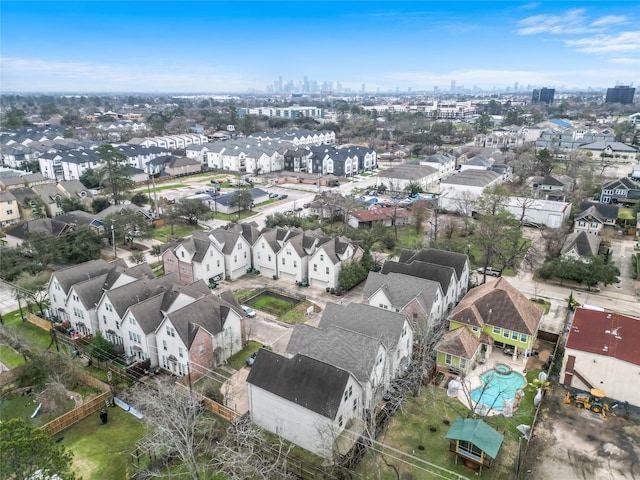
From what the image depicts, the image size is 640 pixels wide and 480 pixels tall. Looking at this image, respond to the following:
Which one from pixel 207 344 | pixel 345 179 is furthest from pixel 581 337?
pixel 345 179

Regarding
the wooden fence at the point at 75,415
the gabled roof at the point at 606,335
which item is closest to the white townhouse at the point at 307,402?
the wooden fence at the point at 75,415

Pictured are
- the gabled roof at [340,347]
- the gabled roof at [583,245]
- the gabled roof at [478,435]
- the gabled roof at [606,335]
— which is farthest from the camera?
the gabled roof at [583,245]

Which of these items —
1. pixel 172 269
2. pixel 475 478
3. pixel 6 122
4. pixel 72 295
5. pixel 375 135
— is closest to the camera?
pixel 475 478

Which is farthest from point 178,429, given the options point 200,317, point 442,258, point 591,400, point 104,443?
point 442,258

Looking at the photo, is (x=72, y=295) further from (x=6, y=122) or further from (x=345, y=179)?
(x=6, y=122)

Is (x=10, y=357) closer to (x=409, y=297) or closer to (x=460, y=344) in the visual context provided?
(x=409, y=297)

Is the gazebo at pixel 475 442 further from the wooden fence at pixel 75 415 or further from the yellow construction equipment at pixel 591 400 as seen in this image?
the wooden fence at pixel 75 415
